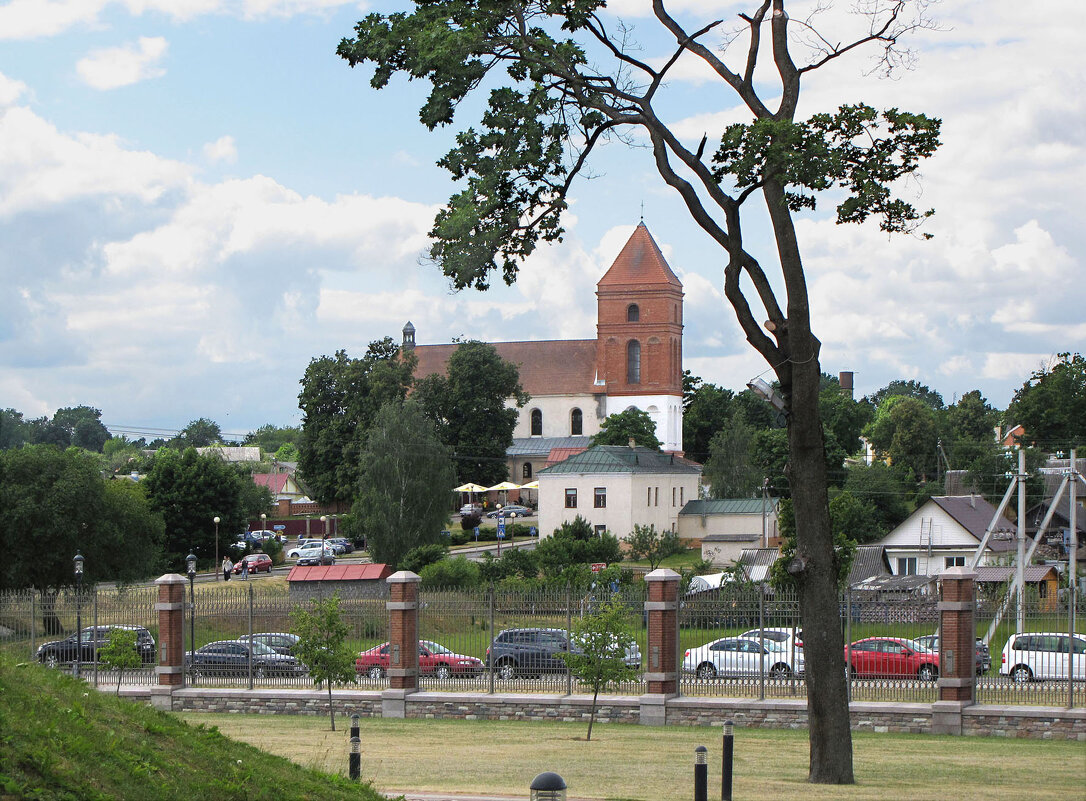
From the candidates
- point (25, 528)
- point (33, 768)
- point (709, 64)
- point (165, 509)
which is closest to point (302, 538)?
point (165, 509)

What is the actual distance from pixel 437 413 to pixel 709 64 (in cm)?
7277

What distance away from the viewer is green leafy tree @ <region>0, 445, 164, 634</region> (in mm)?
44281

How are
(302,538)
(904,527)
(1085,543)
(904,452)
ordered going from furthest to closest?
(904,452) < (302,538) < (1085,543) < (904,527)

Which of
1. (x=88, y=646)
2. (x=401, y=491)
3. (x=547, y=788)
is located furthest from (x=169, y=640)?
(x=401, y=491)

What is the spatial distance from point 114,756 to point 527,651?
15.2 meters

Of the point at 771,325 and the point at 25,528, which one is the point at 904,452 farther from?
the point at 771,325

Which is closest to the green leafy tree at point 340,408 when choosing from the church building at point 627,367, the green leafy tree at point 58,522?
the church building at point 627,367

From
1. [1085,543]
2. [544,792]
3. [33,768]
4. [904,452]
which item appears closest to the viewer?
[33,768]

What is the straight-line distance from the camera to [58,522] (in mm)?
44219

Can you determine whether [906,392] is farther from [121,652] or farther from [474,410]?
[121,652]

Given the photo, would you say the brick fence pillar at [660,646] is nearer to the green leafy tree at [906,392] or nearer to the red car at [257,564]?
the red car at [257,564]

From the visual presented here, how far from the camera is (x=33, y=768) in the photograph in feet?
27.1

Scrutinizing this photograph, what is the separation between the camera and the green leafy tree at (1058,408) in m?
84.0

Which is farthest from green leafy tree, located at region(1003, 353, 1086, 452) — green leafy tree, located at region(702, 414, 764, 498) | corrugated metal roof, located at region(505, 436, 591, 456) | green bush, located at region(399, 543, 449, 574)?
green bush, located at region(399, 543, 449, 574)
